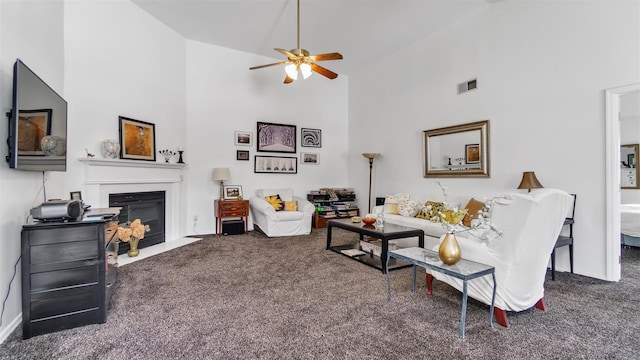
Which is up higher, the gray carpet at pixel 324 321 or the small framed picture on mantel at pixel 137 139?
the small framed picture on mantel at pixel 137 139

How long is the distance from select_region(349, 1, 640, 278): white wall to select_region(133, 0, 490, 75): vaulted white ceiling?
1.37 ft

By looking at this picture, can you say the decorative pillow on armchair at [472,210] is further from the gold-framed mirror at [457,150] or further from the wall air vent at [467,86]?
the wall air vent at [467,86]

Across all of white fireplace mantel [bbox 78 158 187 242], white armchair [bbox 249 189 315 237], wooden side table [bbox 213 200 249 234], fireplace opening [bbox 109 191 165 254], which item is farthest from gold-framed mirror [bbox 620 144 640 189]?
fireplace opening [bbox 109 191 165 254]

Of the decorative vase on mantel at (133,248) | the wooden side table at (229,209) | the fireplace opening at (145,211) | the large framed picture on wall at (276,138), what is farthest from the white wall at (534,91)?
the decorative vase on mantel at (133,248)

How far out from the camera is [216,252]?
3990mm

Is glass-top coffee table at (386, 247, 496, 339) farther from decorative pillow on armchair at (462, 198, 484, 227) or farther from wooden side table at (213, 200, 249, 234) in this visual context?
wooden side table at (213, 200, 249, 234)

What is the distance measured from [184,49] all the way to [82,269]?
166 inches

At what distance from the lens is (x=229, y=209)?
16.9 ft

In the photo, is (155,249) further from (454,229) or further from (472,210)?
(472,210)

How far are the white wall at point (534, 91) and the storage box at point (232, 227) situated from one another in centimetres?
301

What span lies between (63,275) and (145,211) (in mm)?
2641

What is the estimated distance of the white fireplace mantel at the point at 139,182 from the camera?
11.6ft

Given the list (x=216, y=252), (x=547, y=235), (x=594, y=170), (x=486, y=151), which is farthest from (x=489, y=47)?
(x=216, y=252)

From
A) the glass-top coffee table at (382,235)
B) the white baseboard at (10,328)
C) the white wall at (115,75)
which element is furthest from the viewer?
the white wall at (115,75)
